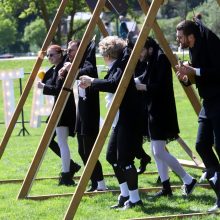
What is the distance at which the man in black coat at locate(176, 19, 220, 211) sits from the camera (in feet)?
25.2

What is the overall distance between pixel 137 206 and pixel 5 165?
498cm

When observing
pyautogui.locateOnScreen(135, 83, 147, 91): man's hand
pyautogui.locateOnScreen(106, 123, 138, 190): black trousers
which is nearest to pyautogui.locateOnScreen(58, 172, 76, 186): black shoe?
pyautogui.locateOnScreen(106, 123, 138, 190): black trousers

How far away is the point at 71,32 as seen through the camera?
77.6ft

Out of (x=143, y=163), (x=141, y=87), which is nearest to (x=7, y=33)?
(x=143, y=163)

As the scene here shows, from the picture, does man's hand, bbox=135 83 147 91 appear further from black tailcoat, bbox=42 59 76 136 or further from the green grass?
black tailcoat, bbox=42 59 76 136

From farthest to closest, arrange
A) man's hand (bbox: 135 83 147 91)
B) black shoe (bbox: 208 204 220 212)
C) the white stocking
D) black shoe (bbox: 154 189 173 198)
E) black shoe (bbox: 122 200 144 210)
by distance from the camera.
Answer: the white stocking
black shoe (bbox: 154 189 173 198)
man's hand (bbox: 135 83 147 91)
black shoe (bbox: 122 200 144 210)
black shoe (bbox: 208 204 220 212)

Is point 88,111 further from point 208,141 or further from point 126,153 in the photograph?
point 208,141

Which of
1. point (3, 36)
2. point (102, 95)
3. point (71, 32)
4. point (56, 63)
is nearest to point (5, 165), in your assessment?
point (56, 63)

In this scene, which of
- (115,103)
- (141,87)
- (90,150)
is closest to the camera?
(115,103)

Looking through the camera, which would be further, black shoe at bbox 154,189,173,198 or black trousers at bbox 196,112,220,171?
black shoe at bbox 154,189,173,198

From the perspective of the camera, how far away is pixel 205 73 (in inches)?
300

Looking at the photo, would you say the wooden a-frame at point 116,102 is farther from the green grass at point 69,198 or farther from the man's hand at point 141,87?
the man's hand at point 141,87

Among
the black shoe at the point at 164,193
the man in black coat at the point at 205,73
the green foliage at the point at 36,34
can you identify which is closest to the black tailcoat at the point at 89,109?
the black shoe at the point at 164,193

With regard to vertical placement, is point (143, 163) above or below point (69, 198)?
below
